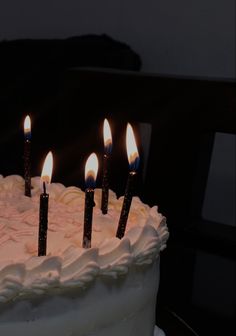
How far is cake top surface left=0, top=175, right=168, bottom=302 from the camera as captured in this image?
973 mm

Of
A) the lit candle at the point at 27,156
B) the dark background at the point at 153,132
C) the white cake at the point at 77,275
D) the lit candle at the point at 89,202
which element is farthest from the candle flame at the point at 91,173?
the dark background at the point at 153,132

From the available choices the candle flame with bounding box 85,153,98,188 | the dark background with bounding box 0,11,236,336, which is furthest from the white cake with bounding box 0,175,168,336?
the dark background with bounding box 0,11,236,336

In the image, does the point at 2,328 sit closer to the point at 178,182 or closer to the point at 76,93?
the point at 178,182

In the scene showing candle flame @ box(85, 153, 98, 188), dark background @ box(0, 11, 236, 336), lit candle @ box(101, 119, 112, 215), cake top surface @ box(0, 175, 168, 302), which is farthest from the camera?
dark background @ box(0, 11, 236, 336)

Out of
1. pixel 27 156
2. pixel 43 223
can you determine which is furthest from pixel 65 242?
pixel 27 156

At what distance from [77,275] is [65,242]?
0.49 ft

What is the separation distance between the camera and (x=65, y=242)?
1.15 m

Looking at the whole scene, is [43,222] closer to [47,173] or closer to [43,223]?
[43,223]

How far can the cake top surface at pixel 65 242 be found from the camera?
0.97m

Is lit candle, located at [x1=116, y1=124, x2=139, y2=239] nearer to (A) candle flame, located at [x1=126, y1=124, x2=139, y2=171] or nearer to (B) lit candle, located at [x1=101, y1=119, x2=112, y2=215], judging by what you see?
(A) candle flame, located at [x1=126, y1=124, x2=139, y2=171]

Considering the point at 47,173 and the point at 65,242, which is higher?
the point at 47,173

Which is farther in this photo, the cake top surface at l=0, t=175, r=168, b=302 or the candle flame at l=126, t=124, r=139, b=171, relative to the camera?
the candle flame at l=126, t=124, r=139, b=171

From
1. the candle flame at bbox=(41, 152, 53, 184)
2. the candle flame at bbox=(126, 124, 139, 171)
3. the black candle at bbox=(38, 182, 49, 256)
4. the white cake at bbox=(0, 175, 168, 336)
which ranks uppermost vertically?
the candle flame at bbox=(126, 124, 139, 171)

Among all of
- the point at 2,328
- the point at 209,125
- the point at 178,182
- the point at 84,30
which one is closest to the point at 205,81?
the point at 209,125
